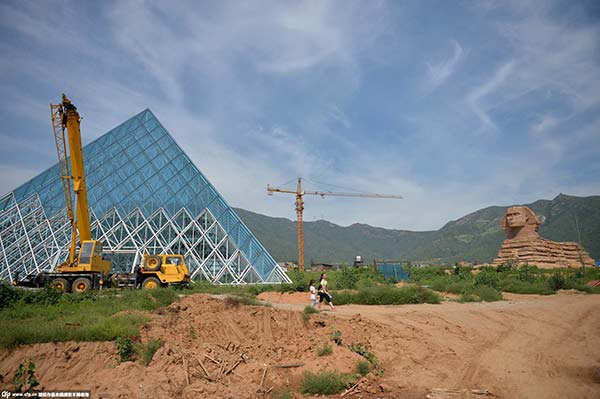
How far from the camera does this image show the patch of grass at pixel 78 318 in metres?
7.98

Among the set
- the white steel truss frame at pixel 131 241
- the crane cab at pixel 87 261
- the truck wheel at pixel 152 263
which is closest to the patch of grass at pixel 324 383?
the truck wheel at pixel 152 263

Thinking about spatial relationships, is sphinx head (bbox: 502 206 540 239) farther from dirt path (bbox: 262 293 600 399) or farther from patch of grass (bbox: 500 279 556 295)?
dirt path (bbox: 262 293 600 399)

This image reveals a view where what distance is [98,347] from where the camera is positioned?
26.1 feet

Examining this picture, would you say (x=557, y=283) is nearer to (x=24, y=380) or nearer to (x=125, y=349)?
(x=125, y=349)

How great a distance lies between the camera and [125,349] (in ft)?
25.6

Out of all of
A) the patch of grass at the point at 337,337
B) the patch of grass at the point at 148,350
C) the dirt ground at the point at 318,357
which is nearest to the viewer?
the dirt ground at the point at 318,357

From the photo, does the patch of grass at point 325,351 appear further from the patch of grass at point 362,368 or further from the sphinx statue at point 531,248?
the sphinx statue at point 531,248

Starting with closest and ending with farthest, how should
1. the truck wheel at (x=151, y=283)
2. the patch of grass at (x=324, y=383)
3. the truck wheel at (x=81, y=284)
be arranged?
the patch of grass at (x=324, y=383)
the truck wheel at (x=81, y=284)
the truck wheel at (x=151, y=283)

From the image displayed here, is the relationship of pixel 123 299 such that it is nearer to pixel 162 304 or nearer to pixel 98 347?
pixel 162 304

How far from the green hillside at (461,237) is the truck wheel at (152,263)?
5089cm

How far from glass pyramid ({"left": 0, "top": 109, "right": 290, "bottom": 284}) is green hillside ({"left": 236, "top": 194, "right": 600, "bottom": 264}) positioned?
4090 centimetres

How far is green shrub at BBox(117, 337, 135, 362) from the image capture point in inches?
306

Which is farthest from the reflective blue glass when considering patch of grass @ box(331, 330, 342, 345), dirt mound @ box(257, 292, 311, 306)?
patch of grass @ box(331, 330, 342, 345)

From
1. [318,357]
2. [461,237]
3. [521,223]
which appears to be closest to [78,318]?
[318,357]
